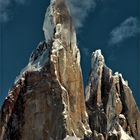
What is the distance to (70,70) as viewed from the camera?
469 ft

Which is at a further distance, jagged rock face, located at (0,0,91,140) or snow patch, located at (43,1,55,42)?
snow patch, located at (43,1,55,42)

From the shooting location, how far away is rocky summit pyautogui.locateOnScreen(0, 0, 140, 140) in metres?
137

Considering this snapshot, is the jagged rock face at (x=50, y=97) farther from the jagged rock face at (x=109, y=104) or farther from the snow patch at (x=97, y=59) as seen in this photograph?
the snow patch at (x=97, y=59)

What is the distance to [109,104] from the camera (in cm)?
A: 14250

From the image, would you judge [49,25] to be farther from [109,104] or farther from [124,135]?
[124,135]

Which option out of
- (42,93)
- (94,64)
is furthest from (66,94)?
(94,64)

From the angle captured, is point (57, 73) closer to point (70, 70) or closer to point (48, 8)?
point (70, 70)

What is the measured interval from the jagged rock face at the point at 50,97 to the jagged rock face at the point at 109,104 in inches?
113

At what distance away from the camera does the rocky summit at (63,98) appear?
137000mm

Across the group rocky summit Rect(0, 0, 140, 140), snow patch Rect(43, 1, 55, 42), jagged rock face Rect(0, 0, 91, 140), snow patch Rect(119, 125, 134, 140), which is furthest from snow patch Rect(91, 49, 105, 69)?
snow patch Rect(119, 125, 134, 140)

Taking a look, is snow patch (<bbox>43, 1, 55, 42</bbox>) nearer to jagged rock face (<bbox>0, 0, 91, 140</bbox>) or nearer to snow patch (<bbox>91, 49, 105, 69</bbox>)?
jagged rock face (<bbox>0, 0, 91, 140</bbox>)

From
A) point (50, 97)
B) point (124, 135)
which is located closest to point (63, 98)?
point (50, 97)

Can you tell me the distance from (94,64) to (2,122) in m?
20.5

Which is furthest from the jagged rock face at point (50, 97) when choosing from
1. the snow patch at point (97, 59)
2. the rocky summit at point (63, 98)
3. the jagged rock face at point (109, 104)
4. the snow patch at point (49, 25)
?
the snow patch at point (97, 59)
